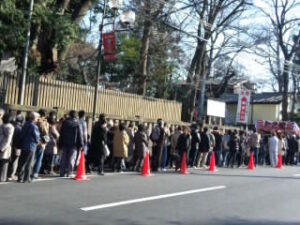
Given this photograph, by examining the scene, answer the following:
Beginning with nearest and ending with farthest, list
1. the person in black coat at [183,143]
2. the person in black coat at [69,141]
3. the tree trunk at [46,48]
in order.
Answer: the person in black coat at [69,141] < the tree trunk at [46,48] < the person in black coat at [183,143]

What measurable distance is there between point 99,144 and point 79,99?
5635 mm

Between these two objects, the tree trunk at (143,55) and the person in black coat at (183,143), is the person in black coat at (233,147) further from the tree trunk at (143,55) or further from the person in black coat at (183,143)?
the tree trunk at (143,55)

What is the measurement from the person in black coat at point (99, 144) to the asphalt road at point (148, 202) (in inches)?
33.2

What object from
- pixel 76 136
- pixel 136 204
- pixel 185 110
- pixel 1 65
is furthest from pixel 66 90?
pixel 185 110

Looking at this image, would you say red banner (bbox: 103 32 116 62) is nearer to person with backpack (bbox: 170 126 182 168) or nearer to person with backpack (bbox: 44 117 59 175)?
person with backpack (bbox: 170 126 182 168)

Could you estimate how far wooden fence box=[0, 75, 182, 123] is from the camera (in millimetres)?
17578

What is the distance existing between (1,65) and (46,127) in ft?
22.3

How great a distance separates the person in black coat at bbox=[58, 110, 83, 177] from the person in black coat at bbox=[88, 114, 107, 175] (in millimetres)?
1260

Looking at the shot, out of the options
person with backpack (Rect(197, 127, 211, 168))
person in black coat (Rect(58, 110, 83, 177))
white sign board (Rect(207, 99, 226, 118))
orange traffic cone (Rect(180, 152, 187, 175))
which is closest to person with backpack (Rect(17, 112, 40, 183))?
person in black coat (Rect(58, 110, 83, 177))

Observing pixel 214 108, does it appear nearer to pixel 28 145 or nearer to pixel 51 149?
pixel 51 149

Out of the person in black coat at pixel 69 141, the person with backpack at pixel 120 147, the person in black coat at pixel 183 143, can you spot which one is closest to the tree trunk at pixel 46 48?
the person with backpack at pixel 120 147

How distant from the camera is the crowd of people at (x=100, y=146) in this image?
12.6 m

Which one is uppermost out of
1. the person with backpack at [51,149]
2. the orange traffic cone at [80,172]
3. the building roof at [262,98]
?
the building roof at [262,98]

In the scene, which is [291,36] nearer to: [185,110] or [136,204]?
[185,110]
